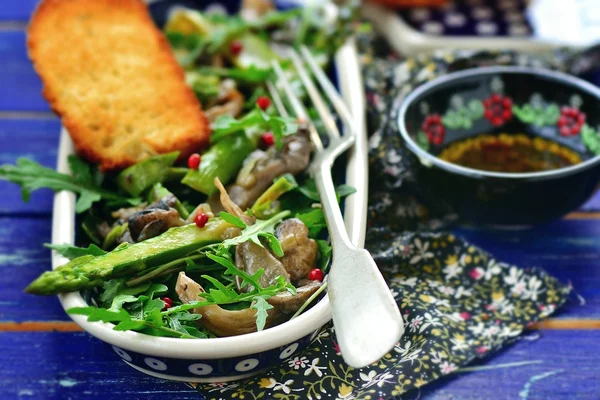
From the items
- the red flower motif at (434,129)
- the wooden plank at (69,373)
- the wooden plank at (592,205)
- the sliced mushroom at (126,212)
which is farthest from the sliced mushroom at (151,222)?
the wooden plank at (592,205)

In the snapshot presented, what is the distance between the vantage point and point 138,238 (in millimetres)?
2031

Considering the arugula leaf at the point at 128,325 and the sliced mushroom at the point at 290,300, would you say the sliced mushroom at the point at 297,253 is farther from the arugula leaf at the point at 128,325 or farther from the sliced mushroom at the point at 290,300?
the arugula leaf at the point at 128,325

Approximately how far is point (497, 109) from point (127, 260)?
1.46m

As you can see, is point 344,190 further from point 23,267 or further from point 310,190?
point 23,267

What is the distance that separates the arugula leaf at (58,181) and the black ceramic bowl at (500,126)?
95 cm

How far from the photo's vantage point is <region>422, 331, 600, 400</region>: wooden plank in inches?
73.9

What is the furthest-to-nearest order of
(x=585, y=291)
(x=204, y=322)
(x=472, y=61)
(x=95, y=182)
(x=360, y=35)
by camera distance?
(x=360, y=35), (x=472, y=61), (x=95, y=182), (x=585, y=291), (x=204, y=322)

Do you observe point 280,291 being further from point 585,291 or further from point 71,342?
point 585,291

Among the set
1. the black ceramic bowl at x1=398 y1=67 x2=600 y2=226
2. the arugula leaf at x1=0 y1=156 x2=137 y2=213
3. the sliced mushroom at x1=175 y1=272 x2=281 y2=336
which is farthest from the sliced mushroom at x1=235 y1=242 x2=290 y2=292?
the black ceramic bowl at x1=398 y1=67 x2=600 y2=226

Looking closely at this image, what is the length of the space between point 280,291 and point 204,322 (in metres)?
0.19

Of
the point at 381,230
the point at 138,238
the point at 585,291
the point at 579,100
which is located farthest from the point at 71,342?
the point at 579,100

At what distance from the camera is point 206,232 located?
2004 millimetres

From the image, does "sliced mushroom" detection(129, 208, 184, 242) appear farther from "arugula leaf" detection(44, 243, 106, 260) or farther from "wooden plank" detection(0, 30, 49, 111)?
"wooden plank" detection(0, 30, 49, 111)

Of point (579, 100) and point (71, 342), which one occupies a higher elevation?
point (579, 100)
